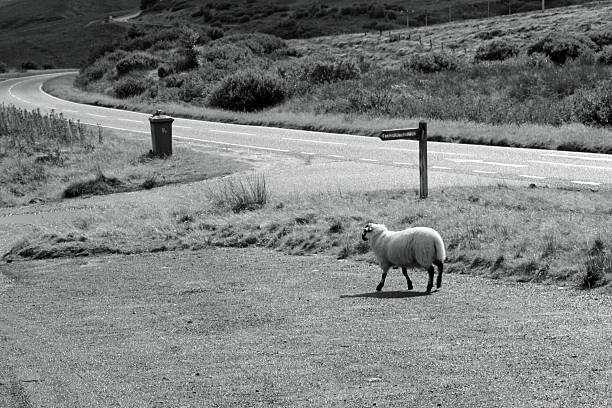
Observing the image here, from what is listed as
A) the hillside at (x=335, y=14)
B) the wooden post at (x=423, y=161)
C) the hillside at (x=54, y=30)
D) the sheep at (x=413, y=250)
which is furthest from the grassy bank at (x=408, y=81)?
the hillside at (x=54, y=30)

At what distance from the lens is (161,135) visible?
26203 millimetres

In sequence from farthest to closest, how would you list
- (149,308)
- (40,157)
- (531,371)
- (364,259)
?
(40,157) < (364,259) < (149,308) < (531,371)

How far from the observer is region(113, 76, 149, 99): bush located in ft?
174

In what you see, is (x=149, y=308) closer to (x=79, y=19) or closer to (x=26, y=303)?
(x=26, y=303)

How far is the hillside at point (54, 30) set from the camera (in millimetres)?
114250

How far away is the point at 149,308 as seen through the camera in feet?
35.1

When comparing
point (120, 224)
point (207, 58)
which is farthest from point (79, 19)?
point (120, 224)

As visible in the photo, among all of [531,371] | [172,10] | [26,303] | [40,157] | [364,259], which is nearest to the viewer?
[531,371]

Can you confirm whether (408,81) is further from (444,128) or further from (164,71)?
(164,71)

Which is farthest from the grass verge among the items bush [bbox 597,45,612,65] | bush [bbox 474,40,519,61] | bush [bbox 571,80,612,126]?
bush [bbox 474,40,519,61]

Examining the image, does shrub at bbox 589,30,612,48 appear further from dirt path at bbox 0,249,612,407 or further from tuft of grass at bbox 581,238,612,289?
dirt path at bbox 0,249,612,407

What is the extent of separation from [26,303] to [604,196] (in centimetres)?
861

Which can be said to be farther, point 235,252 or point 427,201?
point 427,201

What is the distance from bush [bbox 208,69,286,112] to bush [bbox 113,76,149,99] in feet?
36.8
